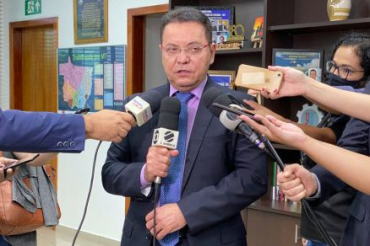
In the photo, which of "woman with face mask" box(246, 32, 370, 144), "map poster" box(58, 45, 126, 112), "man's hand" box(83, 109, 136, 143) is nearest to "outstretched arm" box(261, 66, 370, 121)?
"man's hand" box(83, 109, 136, 143)

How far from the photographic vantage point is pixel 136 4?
418cm

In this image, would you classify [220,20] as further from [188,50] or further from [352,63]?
[188,50]

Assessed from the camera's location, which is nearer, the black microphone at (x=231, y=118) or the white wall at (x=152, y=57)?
the black microphone at (x=231, y=118)

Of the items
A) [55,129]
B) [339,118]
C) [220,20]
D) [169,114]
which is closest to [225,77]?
[220,20]

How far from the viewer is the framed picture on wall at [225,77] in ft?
10.8

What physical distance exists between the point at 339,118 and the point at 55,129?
1207mm

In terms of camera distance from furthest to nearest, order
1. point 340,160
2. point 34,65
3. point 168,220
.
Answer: point 34,65 < point 168,220 < point 340,160

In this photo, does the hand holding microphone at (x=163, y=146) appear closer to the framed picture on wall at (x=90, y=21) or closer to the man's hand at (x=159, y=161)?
the man's hand at (x=159, y=161)

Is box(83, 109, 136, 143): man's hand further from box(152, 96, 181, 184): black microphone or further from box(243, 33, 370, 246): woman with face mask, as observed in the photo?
box(243, 33, 370, 246): woman with face mask

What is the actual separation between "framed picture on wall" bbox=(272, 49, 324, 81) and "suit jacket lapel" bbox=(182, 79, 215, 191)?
58.4 inches

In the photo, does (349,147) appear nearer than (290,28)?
Yes

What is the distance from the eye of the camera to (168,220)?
58.6 inches

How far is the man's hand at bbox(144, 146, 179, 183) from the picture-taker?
1.39 metres

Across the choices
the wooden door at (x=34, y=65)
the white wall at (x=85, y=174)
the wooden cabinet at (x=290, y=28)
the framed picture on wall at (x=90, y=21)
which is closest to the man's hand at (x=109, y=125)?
the wooden cabinet at (x=290, y=28)
